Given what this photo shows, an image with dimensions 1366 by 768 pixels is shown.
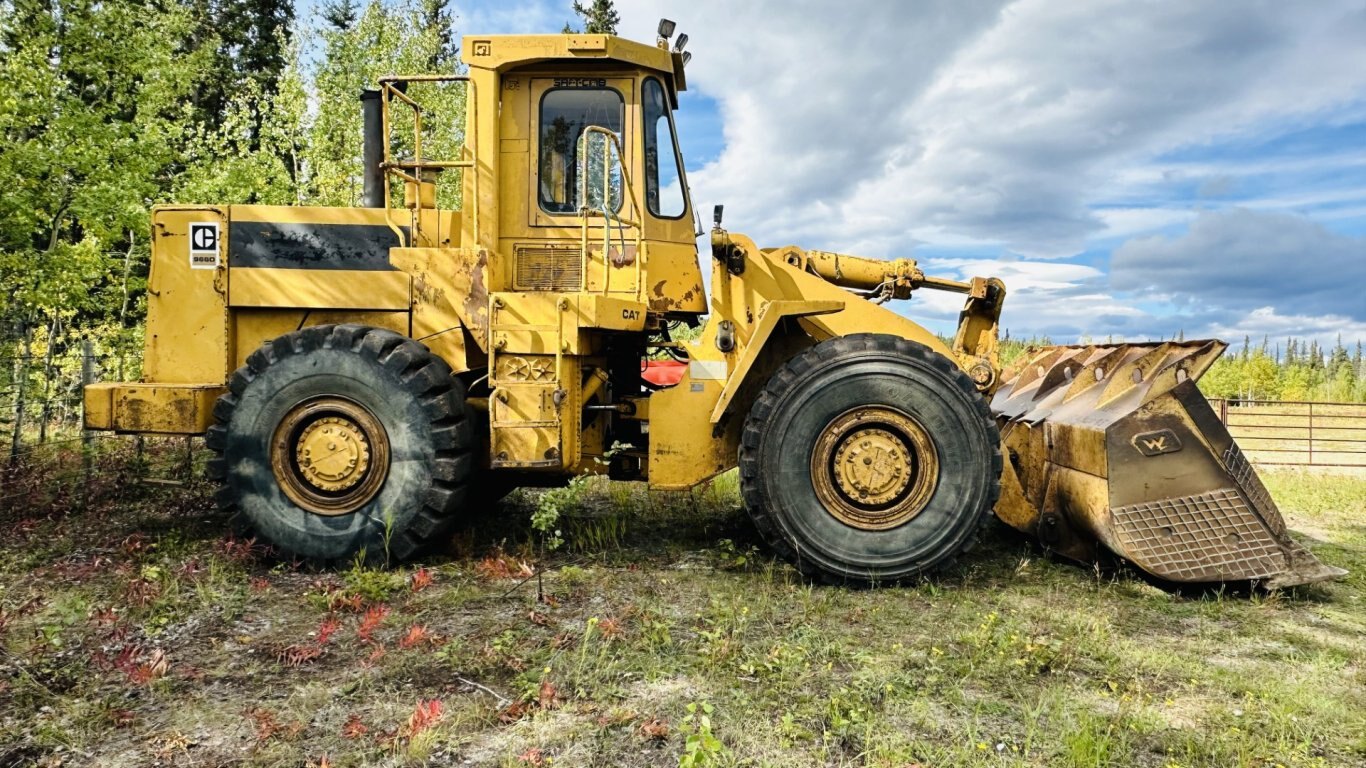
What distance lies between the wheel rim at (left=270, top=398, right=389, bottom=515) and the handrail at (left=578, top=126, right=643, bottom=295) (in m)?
1.64

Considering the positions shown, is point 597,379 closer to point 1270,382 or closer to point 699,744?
point 699,744

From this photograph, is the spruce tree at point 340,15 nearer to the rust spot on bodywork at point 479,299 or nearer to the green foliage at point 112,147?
the green foliage at point 112,147

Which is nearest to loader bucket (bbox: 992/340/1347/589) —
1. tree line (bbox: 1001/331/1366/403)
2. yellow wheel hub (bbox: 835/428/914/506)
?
yellow wheel hub (bbox: 835/428/914/506)

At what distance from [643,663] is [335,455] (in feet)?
8.38

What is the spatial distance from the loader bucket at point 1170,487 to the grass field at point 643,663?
22 centimetres

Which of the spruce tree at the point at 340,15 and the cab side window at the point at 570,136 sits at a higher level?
the spruce tree at the point at 340,15

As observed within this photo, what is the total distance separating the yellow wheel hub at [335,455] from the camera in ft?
16.1

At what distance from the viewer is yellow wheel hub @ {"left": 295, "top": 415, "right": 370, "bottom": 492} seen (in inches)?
193

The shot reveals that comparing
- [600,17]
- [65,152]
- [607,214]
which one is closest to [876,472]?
[607,214]

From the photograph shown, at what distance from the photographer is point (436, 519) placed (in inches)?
191

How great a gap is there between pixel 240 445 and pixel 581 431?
2.09 meters

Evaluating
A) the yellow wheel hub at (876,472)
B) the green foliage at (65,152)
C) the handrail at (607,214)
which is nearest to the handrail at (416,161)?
the handrail at (607,214)

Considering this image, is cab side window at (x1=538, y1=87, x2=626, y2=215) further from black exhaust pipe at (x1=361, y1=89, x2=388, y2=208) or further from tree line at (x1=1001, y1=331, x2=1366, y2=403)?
tree line at (x1=1001, y1=331, x2=1366, y2=403)

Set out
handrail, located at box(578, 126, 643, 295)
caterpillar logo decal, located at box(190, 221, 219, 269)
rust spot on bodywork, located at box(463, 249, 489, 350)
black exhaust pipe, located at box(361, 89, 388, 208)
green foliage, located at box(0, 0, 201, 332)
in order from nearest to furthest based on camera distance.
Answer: handrail, located at box(578, 126, 643, 295), rust spot on bodywork, located at box(463, 249, 489, 350), caterpillar logo decal, located at box(190, 221, 219, 269), black exhaust pipe, located at box(361, 89, 388, 208), green foliage, located at box(0, 0, 201, 332)
